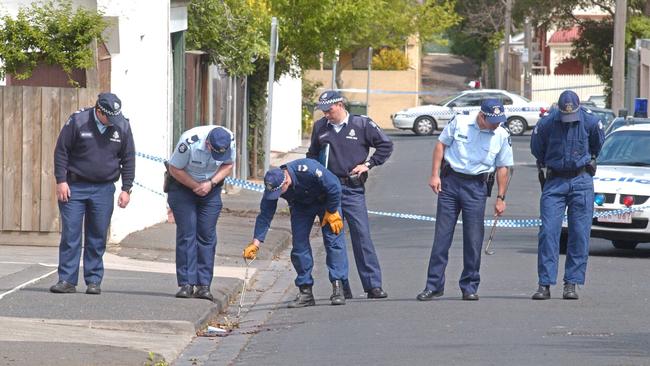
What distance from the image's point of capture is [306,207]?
11.6m

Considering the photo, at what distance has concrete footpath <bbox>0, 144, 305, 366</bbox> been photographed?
9047 millimetres

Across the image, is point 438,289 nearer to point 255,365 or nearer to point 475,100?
point 255,365

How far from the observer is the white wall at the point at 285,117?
118 feet

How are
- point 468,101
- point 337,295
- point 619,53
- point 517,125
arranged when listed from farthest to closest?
point 517,125 < point 468,101 < point 619,53 < point 337,295

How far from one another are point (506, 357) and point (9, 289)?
4.58 metres

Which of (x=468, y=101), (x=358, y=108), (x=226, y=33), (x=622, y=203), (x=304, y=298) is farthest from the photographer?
(x=358, y=108)

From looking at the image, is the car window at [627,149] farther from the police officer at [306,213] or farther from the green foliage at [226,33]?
the green foliage at [226,33]

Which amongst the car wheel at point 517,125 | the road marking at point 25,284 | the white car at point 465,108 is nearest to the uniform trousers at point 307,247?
the road marking at point 25,284

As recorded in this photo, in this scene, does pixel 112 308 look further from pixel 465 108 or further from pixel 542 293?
pixel 465 108

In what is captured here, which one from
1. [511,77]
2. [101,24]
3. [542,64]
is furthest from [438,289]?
[542,64]

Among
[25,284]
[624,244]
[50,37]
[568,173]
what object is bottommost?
[624,244]

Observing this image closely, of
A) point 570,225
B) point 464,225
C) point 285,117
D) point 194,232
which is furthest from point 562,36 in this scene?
point 194,232

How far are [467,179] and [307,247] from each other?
1.46 m

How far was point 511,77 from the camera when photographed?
74.3m
